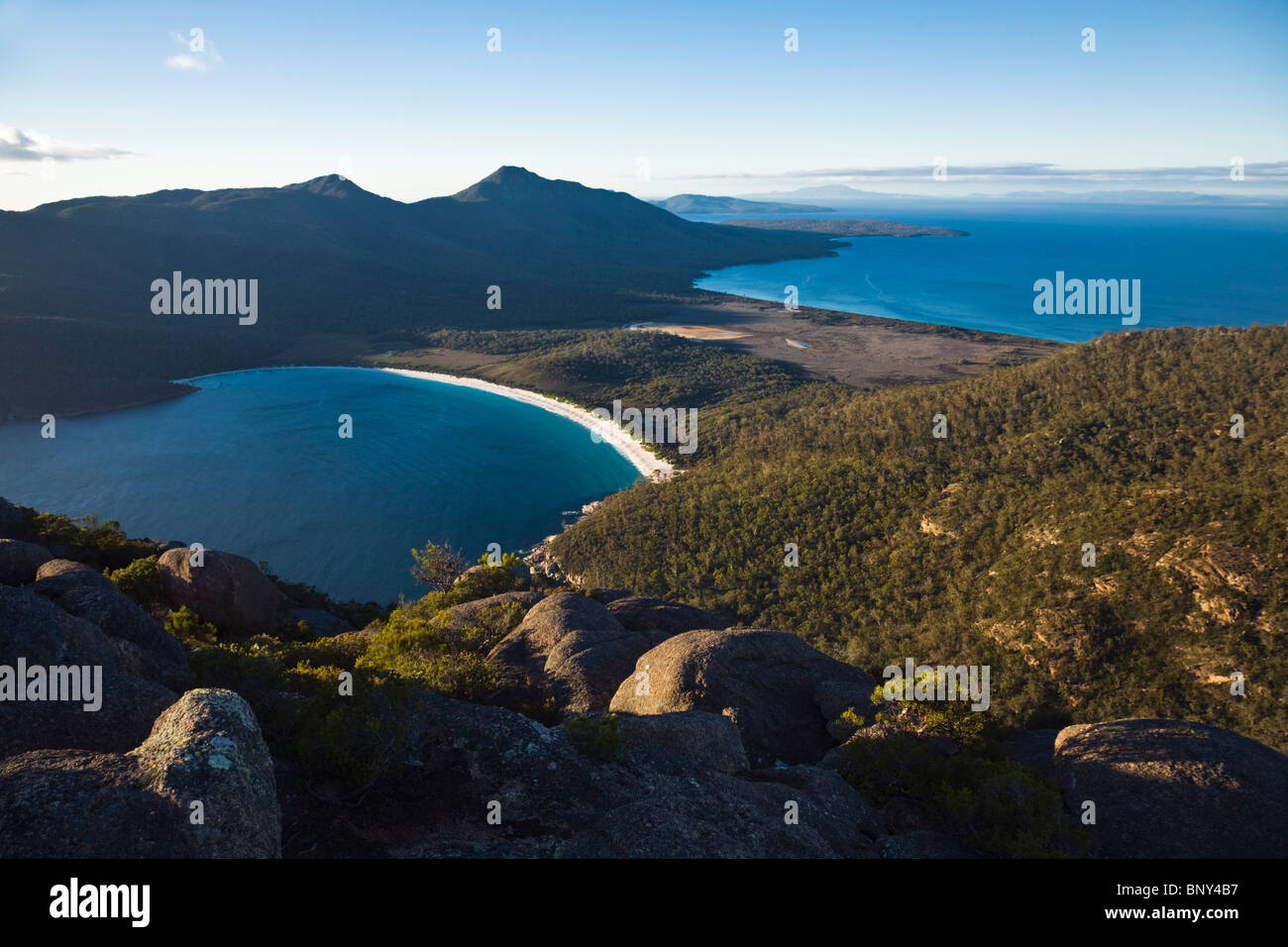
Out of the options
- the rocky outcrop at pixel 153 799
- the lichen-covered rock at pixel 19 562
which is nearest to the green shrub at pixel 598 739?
the rocky outcrop at pixel 153 799

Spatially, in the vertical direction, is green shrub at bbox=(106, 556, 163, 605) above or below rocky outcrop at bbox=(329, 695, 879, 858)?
above

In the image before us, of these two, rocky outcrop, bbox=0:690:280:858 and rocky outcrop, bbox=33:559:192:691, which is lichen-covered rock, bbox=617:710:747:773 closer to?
rocky outcrop, bbox=0:690:280:858

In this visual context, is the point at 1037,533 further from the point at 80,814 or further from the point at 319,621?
the point at 80,814

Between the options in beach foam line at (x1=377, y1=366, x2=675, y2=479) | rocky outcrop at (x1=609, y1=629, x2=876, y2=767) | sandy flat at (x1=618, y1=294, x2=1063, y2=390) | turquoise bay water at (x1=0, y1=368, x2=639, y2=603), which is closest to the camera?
rocky outcrop at (x1=609, y1=629, x2=876, y2=767)

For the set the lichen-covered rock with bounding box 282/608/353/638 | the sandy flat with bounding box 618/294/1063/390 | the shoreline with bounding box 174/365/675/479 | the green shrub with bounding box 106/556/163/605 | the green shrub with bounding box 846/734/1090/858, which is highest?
the sandy flat with bounding box 618/294/1063/390

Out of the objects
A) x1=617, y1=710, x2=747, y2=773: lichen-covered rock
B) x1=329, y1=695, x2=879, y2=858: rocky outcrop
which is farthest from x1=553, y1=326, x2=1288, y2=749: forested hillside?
x1=329, y1=695, x2=879, y2=858: rocky outcrop

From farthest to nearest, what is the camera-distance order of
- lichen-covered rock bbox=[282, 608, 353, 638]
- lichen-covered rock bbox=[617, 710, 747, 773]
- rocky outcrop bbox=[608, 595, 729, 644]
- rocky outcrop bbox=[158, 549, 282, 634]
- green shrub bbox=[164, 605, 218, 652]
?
lichen-covered rock bbox=[282, 608, 353, 638], rocky outcrop bbox=[608, 595, 729, 644], rocky outcrop bbox=[158, 549, 282, 634], green shrub bbox=[164, 605, 218, 652], lichen-covered rock bbox=[617, 710, 747, 773]

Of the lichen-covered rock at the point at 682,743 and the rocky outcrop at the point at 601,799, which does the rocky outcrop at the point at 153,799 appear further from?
the lichen-covered rock at the point at 682,743

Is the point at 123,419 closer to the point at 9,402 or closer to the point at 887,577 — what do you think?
the point at 9,402
